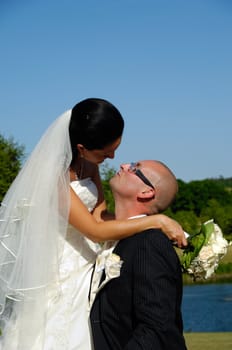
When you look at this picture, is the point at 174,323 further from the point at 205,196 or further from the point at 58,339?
the point at 205,196

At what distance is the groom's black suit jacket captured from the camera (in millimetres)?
3242

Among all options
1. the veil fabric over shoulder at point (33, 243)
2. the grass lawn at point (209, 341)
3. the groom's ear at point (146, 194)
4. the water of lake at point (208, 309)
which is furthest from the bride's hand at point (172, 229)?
the water of lake at point (208, 309)

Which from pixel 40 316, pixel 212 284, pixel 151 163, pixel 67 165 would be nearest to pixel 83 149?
pixel 67 165

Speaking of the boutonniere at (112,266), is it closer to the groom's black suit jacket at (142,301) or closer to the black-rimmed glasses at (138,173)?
the groom's black suit jacket at (142,301)

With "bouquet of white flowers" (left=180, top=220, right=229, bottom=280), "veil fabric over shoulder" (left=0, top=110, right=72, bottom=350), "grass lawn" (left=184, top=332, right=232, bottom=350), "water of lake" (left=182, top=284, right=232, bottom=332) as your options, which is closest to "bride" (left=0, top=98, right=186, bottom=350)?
"veil fabric over shoulder" (left=0, top=110, right=72, bottom=350)

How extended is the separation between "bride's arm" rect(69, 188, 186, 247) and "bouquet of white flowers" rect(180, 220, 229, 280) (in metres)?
0.10

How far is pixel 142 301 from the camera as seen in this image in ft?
10.8

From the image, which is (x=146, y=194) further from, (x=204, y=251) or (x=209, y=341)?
(x=209, y=341)

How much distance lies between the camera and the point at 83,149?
151 inches

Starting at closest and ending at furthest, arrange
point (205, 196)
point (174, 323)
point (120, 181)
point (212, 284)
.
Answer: point (174, 323) → point (120, 181) → point (212, 284) → point (205, 196)

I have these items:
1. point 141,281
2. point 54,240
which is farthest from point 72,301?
point 141,281

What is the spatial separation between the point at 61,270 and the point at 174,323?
2.77 ft

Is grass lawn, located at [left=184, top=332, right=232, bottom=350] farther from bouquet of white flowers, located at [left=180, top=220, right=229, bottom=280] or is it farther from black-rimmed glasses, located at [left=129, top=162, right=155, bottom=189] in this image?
black-rimmed glasses, located at [left=129, top=162, right=155, bottom=189]

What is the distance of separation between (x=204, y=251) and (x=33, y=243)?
3.05 feet
